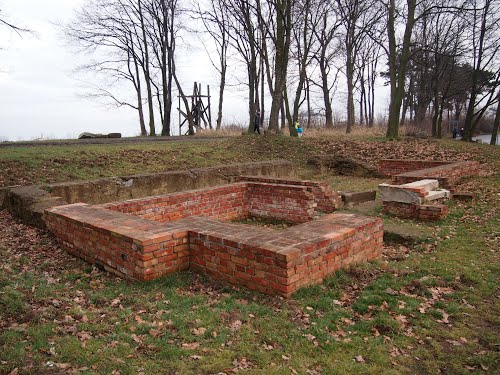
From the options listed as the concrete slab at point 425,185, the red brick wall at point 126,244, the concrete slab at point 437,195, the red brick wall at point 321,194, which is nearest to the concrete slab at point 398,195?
the concrete slab at point 425,185

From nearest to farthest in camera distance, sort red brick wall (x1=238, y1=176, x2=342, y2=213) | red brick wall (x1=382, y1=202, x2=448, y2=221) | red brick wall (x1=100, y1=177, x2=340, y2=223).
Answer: red brick wall (x1=382, y1=202, x2=448, y2=221)
red brick wall (x1=100, y1=177, x2=340, y2=223)
red brick wall (x1=238, y1=176, x2=342, y2=213)

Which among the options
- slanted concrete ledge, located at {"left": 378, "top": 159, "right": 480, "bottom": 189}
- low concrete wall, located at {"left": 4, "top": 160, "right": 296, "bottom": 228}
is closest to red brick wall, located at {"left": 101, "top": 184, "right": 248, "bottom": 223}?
low concrete wall, located at {"left": 4, "top": 160, "right": 296, "bottom": 228}

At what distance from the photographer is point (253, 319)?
3.34m

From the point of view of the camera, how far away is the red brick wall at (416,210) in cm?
727

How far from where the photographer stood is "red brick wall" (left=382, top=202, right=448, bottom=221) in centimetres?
727

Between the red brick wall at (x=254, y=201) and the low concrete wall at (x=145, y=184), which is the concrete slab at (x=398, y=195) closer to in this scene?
the red brick wall at (x=254, y=201)

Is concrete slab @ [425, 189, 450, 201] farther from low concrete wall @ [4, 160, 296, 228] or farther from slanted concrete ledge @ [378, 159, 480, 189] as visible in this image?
low concrete wall @ [4, 160, 296, 228]

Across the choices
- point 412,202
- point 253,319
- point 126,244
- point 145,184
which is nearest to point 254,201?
point 145,184

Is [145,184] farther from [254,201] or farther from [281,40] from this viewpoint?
[281,40]

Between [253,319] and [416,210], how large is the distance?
17.7 ft

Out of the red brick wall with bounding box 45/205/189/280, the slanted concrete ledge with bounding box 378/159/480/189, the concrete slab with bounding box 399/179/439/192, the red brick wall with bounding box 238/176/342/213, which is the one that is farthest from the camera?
the slanted concrete ledge with bounding box 378/159/480/189

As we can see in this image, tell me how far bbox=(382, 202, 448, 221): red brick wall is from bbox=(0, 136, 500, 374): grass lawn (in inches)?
57.2

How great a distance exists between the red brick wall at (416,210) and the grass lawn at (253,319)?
145 centimetres

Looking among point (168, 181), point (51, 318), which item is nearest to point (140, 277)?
point (51, 318)
